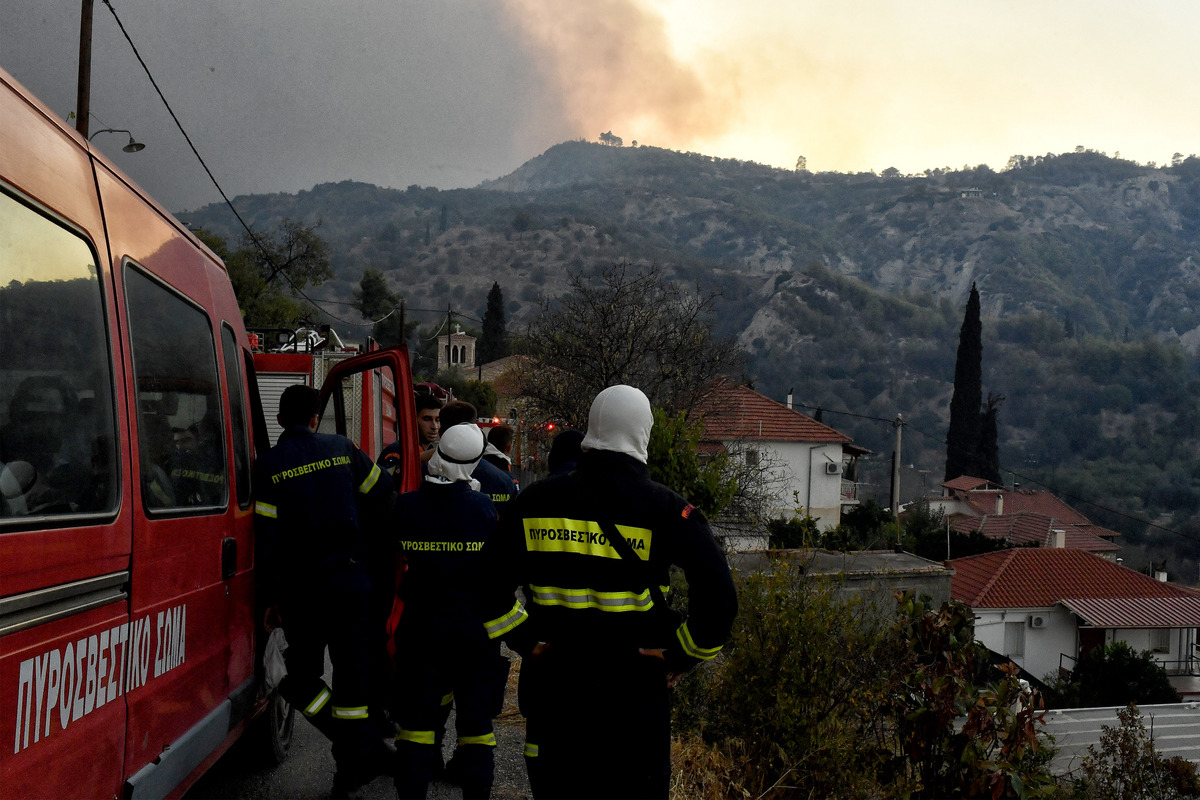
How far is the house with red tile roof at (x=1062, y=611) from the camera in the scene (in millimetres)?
42469

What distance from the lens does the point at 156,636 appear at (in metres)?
3.16

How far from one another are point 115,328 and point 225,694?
1864mm

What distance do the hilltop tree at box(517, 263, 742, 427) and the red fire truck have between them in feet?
68.2

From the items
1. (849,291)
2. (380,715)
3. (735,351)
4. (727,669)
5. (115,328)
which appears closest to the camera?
(115,328)

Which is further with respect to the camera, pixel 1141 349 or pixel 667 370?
pixel 1141 349

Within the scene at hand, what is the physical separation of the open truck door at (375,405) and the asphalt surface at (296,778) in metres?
1.67

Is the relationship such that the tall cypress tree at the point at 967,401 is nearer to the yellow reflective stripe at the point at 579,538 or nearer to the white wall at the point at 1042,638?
the white wall at the point at 1042,638

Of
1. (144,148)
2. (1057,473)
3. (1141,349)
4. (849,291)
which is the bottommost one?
(1057,473)

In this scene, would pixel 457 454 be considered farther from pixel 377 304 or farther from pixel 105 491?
pixel 377 304

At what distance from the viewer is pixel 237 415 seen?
14.7 ft

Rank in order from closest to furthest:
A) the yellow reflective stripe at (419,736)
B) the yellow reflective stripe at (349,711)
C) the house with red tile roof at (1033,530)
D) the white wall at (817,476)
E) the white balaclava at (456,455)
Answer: the yellow reflective stripe at (419,736), the white balaclava at (456,455), the yellow reflective stripe at (349,711), the white wall at (817,476), the house with red tile roof at (1033,530)

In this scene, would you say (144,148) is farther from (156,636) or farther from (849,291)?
(849,291)

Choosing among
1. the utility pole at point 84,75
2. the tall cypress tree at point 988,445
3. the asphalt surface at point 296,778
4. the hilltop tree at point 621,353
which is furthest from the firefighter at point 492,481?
the tall cypress tree at point 988,445

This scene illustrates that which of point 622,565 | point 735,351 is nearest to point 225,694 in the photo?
point 622,565
